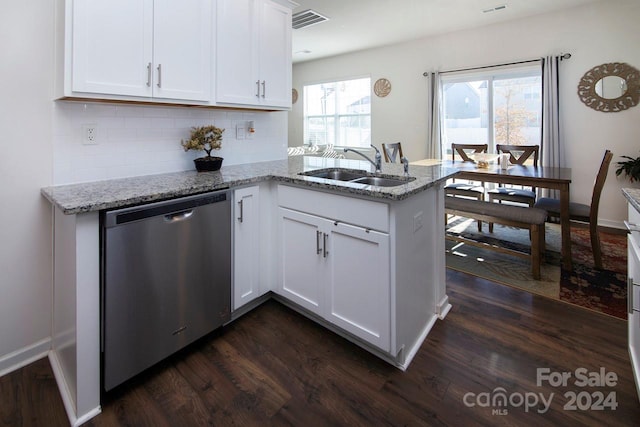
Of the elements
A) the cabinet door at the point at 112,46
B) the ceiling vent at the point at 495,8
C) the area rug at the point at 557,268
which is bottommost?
the area rug at the point at 557,268

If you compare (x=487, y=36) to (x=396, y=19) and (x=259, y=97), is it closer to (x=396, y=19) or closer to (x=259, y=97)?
(x=396, y=19)

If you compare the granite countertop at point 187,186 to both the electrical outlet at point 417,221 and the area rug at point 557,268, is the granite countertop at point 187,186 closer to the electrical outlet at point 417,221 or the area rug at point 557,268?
the electrical outlet at point 417,221

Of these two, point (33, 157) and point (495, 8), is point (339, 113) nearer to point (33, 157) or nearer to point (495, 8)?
point (495, 8)

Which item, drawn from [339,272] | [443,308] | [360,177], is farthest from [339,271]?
[443,308]

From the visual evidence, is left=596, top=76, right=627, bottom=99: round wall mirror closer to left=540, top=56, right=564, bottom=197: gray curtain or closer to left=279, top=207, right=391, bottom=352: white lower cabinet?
left=540, top=56, right=564, bottom=197: gray curtain

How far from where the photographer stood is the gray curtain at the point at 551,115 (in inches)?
167

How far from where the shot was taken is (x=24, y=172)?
63.9 inches

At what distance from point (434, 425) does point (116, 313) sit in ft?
4.59

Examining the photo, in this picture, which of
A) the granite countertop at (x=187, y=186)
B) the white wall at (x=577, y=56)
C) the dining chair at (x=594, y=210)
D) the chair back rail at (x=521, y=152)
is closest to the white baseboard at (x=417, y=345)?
the granite countertop at (x=187, y=186)

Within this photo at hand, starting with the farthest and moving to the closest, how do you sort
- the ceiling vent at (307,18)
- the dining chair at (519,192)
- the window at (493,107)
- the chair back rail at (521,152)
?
→ the window at (493,107), the ceiling vent at (307,18), the chair back rail at (521,152), the dining chair at (519,192)

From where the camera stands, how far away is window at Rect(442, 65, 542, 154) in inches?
182

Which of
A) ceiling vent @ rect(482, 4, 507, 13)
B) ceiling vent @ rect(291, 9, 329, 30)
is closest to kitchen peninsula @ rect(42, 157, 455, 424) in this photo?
ceiling vent @ rect(291, 9, 329, 30)

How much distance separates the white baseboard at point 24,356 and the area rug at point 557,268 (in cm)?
288

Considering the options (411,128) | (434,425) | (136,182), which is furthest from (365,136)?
(434,425)
